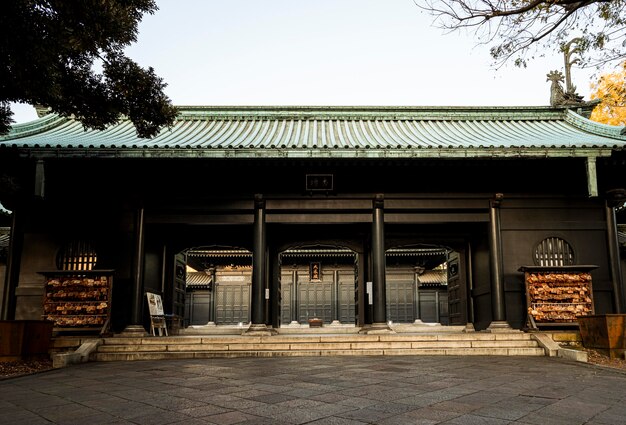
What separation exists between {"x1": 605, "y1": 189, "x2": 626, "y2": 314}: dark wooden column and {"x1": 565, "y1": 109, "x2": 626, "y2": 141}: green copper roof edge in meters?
1.61

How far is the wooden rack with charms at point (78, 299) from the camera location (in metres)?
11.5

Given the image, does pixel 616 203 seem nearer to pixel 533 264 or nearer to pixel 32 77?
pixel 533 264

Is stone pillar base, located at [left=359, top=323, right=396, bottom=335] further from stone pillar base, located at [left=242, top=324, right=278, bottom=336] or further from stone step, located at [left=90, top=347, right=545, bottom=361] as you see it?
stone pillar base, located at [left=242, top=324, right=278, bottom=336]

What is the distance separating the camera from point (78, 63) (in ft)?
27.6

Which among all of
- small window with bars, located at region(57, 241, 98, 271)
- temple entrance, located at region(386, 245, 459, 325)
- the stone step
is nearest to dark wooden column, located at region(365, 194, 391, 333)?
the stone step

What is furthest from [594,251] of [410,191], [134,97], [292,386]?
[134,97]

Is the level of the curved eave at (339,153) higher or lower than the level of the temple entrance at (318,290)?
higher

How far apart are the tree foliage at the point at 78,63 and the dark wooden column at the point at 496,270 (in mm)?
8414

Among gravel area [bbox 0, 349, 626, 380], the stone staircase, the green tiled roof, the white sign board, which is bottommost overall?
gravel area [bbox 0, 349, 626, 380]

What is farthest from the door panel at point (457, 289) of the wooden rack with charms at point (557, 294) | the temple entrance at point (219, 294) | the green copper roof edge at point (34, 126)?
the temple entrance at point (219, 294)

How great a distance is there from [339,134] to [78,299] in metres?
8.44

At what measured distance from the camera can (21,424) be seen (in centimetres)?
430

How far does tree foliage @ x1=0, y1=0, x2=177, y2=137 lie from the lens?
6.37 metres

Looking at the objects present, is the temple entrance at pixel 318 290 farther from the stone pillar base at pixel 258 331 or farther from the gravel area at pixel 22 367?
the gravel area at pixel 22 367
